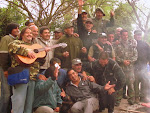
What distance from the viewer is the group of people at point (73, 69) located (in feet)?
12.7

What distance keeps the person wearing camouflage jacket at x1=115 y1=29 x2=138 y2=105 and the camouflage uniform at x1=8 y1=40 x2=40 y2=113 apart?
3058 millimetres

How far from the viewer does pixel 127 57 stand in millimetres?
6113

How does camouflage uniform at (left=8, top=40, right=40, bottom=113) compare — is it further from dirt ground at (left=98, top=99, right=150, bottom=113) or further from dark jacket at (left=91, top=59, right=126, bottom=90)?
dirt ground at (left=98, top=99, right=150, bottom=113)

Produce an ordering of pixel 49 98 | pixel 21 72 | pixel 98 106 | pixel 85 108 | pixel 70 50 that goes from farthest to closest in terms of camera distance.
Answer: pixel 70 50
pixel 98 106
pixel 85 108
pixel 49 98
pixel 21 72

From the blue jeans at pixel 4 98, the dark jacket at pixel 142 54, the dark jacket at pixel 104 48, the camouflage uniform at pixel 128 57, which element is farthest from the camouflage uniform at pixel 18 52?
the dark jacket at pixel 142 54

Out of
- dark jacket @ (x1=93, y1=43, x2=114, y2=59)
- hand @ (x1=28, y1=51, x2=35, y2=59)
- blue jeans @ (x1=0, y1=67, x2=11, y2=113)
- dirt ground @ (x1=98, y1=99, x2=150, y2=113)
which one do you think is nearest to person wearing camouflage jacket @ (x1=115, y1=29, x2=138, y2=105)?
dirt ground @ (x1=98, y1=99, x2=150, y2=113)

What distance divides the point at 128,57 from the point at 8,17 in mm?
4579

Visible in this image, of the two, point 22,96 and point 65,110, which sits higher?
point 22,96

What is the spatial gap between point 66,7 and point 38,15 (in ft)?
4.24

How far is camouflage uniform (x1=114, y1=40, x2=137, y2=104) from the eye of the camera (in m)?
6.02

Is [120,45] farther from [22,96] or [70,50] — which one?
[22,96]

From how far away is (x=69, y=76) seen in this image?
4.73 metres

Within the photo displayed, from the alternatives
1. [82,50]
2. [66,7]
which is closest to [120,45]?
[82,50]

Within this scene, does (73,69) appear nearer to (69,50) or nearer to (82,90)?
(82,90)
